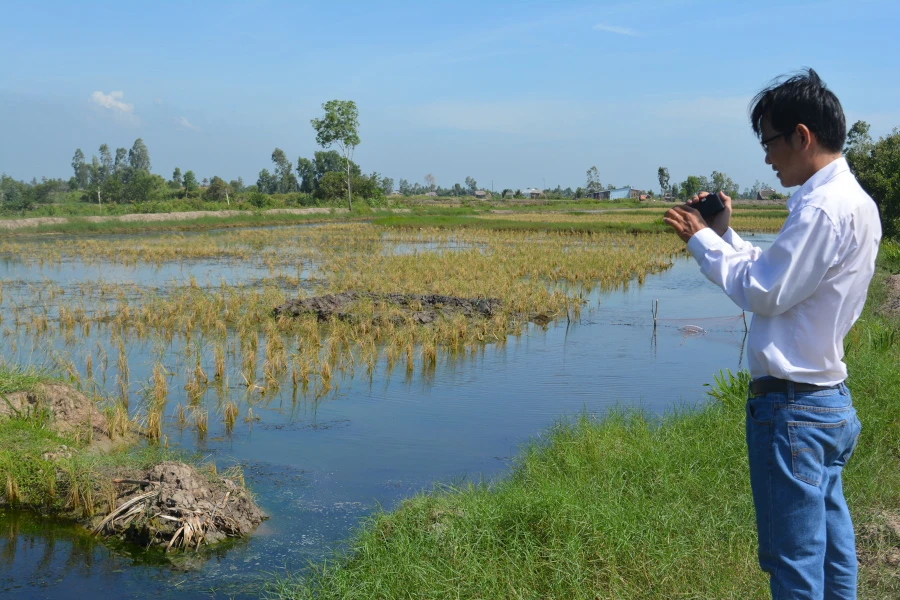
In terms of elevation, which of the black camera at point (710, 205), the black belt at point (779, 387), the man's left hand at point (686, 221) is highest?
the black camera at point (710, 205)

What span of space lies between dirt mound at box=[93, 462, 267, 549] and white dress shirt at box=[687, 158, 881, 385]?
344 centimetres

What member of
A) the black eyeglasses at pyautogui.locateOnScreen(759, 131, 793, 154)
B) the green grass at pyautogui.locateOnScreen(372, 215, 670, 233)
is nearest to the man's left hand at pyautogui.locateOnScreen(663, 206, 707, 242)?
the black eyeglasses at pyautogui.locateOnScreen(759, 131, 793, 154)

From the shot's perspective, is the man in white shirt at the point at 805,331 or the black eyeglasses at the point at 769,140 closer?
the man in white shirt at the point at 805,331

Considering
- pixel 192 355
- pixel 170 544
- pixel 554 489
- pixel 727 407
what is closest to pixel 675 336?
pixel 727 407

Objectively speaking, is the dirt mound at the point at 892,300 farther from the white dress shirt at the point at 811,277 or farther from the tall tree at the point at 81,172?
the tall tree at the point at 81,172

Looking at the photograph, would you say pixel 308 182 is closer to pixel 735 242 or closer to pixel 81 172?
pixel 81 172

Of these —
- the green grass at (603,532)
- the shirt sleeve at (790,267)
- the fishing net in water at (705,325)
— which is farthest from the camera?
the fishing net in water at (705,325)

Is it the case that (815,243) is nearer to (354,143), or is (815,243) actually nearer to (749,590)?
(749,590)

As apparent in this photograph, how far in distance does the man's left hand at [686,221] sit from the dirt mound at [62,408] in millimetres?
4851

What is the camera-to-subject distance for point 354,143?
51.0 metres

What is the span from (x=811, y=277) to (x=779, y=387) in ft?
1.04

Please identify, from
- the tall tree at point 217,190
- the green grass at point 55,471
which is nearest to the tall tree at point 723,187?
the green grass at point 55,471

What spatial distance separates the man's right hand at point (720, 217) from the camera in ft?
7.72

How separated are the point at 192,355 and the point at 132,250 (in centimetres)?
1381
